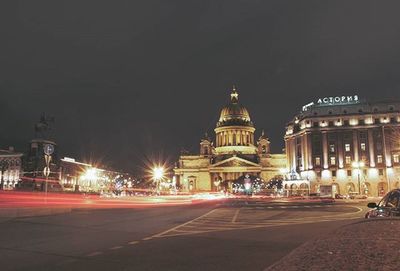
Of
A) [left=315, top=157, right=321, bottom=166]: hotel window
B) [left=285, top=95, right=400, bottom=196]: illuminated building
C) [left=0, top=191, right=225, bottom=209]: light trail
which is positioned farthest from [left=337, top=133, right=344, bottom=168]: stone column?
[left=0, top=191, right=225, bottom=209]: light trail

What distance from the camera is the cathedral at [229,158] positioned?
154625 millimetres

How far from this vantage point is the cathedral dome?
165750mm

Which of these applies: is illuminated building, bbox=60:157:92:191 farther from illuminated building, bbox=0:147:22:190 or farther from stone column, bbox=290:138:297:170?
stone column, bbox=290:138:297:170

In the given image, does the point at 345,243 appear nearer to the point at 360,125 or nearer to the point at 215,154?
the point at 360,125

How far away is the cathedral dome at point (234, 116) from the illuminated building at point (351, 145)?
167ft

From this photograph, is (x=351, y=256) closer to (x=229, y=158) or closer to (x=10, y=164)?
(x=10, y=164)

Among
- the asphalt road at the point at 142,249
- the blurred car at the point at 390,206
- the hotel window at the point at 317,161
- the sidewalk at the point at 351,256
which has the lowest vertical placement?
the asphalt road at the point at 142,249

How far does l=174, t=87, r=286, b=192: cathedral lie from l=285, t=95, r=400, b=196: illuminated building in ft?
131

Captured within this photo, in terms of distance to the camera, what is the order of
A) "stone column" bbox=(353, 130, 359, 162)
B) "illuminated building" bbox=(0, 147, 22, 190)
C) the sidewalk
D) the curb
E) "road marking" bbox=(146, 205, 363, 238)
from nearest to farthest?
the sidewalk, "road marking" bbox=(146, 205, 363, 238), the curb, "stone column" bbox=(353, 130, 359, 162), "illuminated building" bbox=(0, 147, 22, 190)

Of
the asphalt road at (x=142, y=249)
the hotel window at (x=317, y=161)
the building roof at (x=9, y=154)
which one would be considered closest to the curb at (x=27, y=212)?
the asphalt road at (x=142, y=249)

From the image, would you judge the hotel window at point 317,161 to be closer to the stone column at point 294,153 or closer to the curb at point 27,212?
the stone column at point 294,153

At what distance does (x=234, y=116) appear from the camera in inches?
6599

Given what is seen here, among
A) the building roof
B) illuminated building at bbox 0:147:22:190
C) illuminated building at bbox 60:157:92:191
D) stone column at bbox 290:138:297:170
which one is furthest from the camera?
illuminated building at bbox 60:157:92:191

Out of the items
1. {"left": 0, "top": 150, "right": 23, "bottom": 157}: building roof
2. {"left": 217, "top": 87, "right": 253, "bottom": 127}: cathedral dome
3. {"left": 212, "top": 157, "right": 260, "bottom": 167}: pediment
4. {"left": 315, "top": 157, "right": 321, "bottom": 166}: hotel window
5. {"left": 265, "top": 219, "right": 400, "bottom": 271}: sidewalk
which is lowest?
{"left": 265, "top": 219, "right": 400, "bottom": 271}: sidewalk
